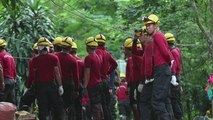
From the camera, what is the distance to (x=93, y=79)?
1398 centimetres

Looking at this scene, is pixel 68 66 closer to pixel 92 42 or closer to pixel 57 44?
pixel 57 44

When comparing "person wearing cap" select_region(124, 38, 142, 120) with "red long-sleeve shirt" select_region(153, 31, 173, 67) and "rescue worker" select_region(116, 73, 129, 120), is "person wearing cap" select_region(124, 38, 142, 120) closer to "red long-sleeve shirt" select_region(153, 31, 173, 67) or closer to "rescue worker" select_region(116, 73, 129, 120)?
"red long-sleeve shirt" select_region(153, 31, 173, 67)

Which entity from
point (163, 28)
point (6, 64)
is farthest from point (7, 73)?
point (163, 28)

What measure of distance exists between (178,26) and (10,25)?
5.66 metres

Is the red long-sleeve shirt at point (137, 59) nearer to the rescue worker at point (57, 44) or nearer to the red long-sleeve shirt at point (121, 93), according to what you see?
the rescue worker at point (57, 44)

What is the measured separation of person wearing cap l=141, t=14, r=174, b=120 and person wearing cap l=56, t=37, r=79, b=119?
303cm

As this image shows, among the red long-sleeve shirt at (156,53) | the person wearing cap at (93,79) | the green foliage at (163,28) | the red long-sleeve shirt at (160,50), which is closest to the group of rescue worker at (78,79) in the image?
the person wearing cap at (93,79)

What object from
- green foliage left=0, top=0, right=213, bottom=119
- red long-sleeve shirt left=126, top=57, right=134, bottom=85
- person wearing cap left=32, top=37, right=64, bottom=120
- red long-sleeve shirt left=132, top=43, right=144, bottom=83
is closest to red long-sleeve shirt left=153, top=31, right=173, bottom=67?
red long-sleeve shirt left=132, top=43, right=144, bottom=83

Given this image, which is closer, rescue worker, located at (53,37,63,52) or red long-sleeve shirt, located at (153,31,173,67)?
red long-sleeve shirt, located at (153,31,173,67)

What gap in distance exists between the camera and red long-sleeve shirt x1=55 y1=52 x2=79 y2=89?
13.7 metres

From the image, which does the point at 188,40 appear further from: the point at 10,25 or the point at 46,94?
the point at 46,94

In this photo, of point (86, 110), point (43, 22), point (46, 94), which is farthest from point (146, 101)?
point (43, 22)

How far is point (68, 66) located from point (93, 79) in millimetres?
658

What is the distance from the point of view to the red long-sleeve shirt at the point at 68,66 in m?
13.7
